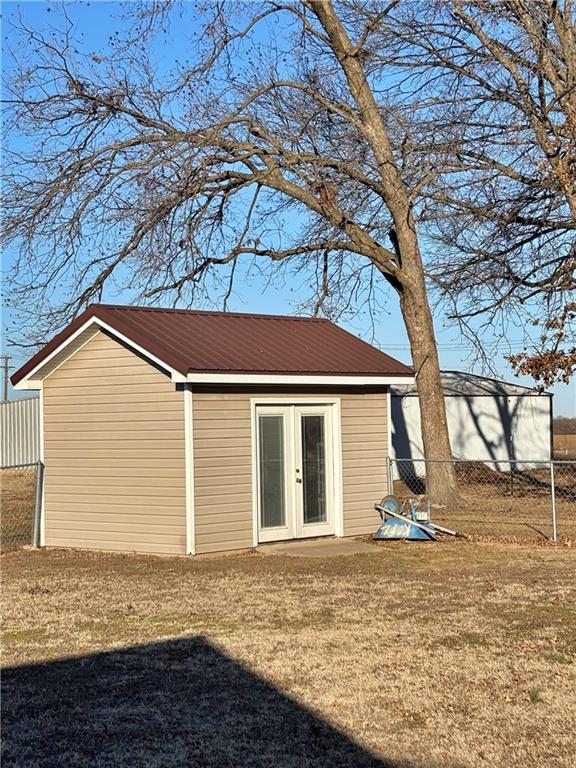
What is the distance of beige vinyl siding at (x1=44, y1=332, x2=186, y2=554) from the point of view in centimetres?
1530

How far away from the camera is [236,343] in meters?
16.6

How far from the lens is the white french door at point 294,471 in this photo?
1617 centimetres

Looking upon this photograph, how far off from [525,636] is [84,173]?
1385 cm

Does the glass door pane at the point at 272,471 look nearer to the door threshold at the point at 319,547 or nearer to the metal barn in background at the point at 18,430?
the door threshold at the point at 319,547

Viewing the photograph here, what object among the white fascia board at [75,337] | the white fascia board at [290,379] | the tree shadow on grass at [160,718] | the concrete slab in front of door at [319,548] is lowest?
the tree shadow on grass at [160,718]

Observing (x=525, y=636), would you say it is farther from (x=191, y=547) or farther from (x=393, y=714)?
(x=191, y=547)

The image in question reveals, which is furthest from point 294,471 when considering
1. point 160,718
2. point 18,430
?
point 18,430

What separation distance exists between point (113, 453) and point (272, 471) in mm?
2441

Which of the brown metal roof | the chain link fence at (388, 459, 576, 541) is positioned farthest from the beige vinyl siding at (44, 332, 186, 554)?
the chain link fence at (388, 459, 576, 541)

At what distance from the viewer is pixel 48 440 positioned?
56.8ft

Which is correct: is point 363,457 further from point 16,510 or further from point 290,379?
point 16,510

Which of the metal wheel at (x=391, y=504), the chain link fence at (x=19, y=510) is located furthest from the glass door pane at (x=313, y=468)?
the chain link fence at (x=19, y=510)


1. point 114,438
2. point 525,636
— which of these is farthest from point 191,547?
point 525,636

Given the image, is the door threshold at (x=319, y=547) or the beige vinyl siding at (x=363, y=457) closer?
the door threshold at (x=319, y=547)
